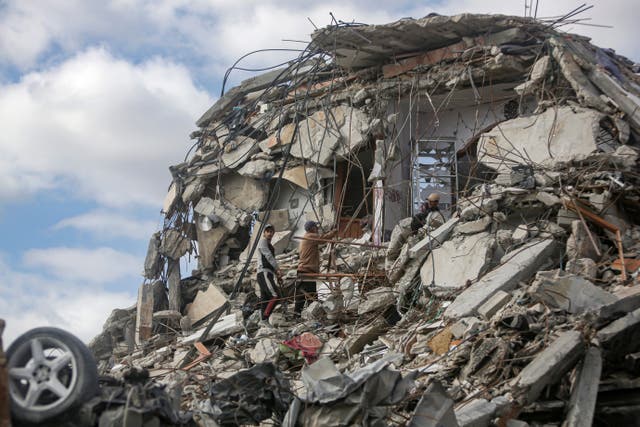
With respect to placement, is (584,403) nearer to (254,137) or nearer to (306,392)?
(306,392)

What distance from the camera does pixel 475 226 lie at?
11281 millimetres

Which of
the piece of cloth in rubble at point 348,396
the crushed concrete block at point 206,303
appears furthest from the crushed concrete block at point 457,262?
the piece of cloth in rubble at point 348,396

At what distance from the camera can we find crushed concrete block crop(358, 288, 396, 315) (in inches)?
437

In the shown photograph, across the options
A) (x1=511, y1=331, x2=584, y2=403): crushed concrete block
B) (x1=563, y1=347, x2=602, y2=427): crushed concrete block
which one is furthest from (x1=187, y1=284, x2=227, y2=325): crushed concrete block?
(x1=563, y1=347, x2=602, y2=427): crushed concrete block

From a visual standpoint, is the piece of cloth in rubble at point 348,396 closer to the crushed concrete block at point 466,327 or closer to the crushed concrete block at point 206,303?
the crushed concrete block at point 466,327

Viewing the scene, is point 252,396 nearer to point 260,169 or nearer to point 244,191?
point 260,169

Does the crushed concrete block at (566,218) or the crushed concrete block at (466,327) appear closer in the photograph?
the crushed concrete block at (466,327)

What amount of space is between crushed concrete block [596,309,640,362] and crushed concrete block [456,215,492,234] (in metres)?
3.29

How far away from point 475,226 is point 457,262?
61 centimetres

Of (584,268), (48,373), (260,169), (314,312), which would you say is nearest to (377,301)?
(314,312)

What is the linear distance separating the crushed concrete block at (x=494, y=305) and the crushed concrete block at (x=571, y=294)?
57 cm

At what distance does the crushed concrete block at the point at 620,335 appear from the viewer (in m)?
7.88

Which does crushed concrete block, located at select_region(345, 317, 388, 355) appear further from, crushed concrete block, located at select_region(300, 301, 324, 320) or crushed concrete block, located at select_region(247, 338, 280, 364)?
crushed concrete block, located at select_region(300, 301, 324, 320)

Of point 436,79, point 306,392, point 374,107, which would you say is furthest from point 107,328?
point 306,392
